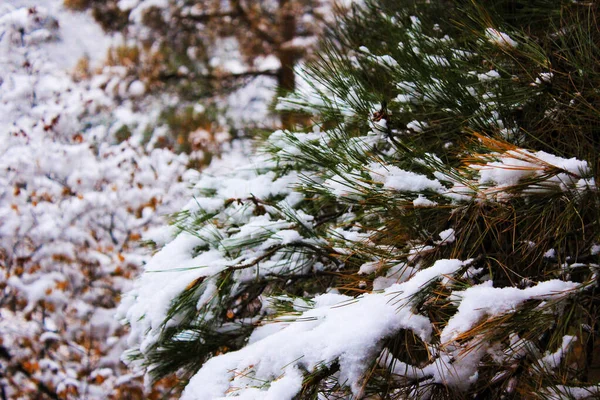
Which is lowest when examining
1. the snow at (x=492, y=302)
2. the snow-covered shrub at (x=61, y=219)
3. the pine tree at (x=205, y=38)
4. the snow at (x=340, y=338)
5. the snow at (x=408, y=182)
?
the snow-covered shrub at (x=61, y=219)

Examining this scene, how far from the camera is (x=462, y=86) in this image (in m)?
1.40

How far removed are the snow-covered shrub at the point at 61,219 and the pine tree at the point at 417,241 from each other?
7.99 ft

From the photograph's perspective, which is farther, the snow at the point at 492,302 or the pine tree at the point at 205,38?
the pine tree at the point at 205,38

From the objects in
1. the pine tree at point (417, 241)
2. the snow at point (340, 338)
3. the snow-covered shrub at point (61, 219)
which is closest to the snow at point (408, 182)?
the pine tree at point (417, 241)

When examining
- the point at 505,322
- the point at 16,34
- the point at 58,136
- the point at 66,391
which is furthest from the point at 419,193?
the point at 16,34

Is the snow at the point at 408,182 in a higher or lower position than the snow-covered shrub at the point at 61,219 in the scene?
higher

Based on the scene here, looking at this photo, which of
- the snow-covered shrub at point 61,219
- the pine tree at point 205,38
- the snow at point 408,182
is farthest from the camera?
the pine tree at point 205,38

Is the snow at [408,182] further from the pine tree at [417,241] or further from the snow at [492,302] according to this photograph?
Result: the snow at [492,302]

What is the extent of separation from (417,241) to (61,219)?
364cm

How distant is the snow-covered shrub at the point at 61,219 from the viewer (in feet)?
12.2

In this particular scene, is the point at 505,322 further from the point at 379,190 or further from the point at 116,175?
the point at 116,175

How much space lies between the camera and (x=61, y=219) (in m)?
3.98

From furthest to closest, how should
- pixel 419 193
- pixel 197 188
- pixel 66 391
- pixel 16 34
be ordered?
1. pixel 16 34
2. pixel 66 391
3. pixel 197 188
4. pixel 419 193

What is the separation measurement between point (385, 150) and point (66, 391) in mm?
3359
